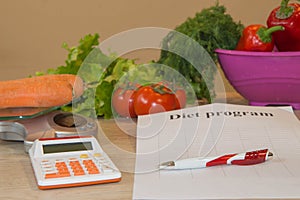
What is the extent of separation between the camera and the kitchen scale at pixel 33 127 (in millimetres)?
786

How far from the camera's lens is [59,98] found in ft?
2.62

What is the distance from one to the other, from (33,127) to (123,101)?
0.21m

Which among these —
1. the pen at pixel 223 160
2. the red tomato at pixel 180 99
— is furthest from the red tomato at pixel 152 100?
the pen at pixel 223 160

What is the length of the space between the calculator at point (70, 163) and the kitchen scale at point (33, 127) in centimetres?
4

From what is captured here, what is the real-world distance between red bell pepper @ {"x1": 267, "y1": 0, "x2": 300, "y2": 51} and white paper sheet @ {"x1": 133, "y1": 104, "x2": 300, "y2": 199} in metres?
0.15

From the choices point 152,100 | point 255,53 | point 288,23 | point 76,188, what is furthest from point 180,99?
point 76,188

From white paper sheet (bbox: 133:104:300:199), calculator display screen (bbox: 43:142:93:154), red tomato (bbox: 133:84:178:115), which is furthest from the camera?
red tomato (bbox: 133:84:178:115)

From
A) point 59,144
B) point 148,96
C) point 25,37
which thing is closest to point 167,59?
point 148,96

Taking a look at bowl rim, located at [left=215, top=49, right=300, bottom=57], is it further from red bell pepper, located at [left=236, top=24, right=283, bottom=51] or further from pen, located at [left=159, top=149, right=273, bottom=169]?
pen, located at [left=159, top=149, right=273, bottom=169]

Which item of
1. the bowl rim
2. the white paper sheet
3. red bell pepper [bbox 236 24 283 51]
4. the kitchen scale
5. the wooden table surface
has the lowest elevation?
the wooden table surface

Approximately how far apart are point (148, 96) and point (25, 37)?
1.29m

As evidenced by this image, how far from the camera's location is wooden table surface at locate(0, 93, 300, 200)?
1.97 feet

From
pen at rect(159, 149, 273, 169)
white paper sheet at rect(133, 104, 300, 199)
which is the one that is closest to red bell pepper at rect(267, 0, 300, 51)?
white paper sheet at rect(133, 104, 300, 199)

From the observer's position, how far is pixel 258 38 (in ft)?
3.28
